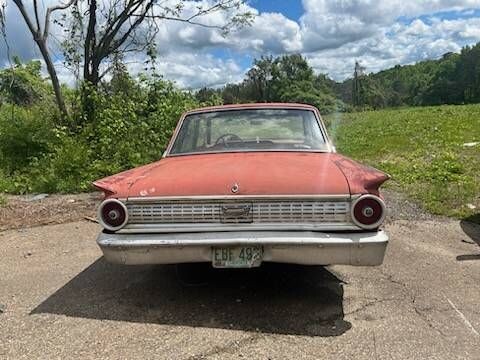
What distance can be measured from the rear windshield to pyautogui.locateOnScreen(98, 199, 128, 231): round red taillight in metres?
1.34

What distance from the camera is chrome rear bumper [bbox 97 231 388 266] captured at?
10.9ft

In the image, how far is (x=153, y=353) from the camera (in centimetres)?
298

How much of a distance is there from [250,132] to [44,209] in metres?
3.91

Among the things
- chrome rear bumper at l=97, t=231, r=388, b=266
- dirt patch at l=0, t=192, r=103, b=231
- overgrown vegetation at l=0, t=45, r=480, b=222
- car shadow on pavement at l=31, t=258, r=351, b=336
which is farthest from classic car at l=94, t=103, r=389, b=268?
overgrown vegetation at l=0, t=45, r=480, b=222

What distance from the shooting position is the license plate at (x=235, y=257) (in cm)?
340

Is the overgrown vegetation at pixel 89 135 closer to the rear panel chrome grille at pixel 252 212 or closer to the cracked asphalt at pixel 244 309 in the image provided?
the cracked asphalt at pixel 244 309

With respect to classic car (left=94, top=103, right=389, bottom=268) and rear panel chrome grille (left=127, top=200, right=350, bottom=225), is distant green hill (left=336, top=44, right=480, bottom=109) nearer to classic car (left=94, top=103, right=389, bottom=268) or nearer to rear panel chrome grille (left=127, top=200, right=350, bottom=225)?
classic car (left=94, top=103, right=389, bottom=268)

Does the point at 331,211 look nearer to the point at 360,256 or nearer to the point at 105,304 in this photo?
the point at 360,256

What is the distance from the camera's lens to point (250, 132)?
16.1ft

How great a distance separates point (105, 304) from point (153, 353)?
0.94 m

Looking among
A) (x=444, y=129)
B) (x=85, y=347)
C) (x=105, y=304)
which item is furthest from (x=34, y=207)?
(x=444, y=129)

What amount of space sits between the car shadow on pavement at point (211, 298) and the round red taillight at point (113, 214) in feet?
2.10

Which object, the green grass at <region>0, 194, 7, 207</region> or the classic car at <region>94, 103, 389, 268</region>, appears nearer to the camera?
the classic car at <region>94, 103, 389, 268</region>

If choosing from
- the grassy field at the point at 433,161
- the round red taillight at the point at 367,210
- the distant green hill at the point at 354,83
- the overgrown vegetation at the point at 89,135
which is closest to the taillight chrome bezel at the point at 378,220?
the round red taillight at the point at 367,210
